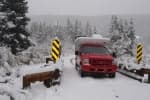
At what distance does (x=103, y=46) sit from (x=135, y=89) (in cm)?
525

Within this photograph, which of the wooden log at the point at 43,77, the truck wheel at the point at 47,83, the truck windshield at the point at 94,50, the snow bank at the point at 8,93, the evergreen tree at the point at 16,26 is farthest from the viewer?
the evergreen tree at the point at 16,26

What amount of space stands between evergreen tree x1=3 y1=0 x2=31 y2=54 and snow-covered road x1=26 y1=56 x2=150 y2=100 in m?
12.0

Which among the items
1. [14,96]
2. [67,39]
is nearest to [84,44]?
[14,96]

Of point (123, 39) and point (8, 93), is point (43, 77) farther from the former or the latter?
point (123, 39)

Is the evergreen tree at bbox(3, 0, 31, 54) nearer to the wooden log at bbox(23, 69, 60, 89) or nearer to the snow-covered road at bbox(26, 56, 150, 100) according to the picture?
the snow-covered road at bbox(26, 56, 150, 100)

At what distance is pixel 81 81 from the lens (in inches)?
586

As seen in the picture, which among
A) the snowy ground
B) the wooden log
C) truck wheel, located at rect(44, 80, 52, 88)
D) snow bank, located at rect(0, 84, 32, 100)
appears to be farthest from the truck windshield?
snow bank, located at rect(0, 84, 32, 100)

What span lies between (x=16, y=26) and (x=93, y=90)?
15.4m

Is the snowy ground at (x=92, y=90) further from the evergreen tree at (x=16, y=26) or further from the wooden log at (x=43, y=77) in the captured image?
the evergreen tree at (x=16, y=26)

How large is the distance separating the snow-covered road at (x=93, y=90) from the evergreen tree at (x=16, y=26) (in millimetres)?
12018

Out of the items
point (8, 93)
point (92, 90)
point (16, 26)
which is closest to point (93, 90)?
point (92, 90)

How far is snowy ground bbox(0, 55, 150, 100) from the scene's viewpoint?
448 inches

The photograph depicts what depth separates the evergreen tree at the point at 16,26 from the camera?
25.8 meters

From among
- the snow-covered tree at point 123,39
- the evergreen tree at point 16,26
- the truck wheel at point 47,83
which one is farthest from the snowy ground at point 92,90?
the snow-covered tree at point 123,39
